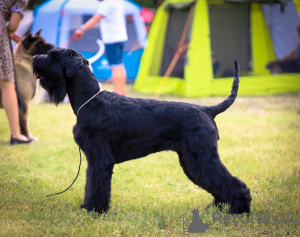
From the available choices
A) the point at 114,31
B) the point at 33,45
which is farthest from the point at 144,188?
the point at 114,31

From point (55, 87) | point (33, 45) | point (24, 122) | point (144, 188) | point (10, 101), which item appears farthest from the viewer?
point (33, 45)

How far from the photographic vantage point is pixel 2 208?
114 inches

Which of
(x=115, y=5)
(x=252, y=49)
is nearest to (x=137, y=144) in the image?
(x=115, y=5)

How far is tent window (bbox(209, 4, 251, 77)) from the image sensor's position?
30.7 feet

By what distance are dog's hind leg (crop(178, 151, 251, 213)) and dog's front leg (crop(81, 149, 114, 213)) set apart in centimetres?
62

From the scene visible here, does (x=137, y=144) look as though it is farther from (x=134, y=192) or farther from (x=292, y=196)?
(x=292, y=196)

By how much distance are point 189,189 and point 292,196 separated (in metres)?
0.97

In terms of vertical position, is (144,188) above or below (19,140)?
above

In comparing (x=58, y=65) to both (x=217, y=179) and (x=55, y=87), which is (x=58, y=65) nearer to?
(x=55, y=87)

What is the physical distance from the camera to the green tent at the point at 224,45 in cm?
912

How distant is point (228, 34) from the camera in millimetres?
9438

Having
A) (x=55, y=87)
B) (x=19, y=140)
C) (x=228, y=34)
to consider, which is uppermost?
(x=55, y=87)

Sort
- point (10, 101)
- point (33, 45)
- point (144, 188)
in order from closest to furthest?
point (144, 188), point (10, 101), point (33, 45)

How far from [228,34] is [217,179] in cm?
741
